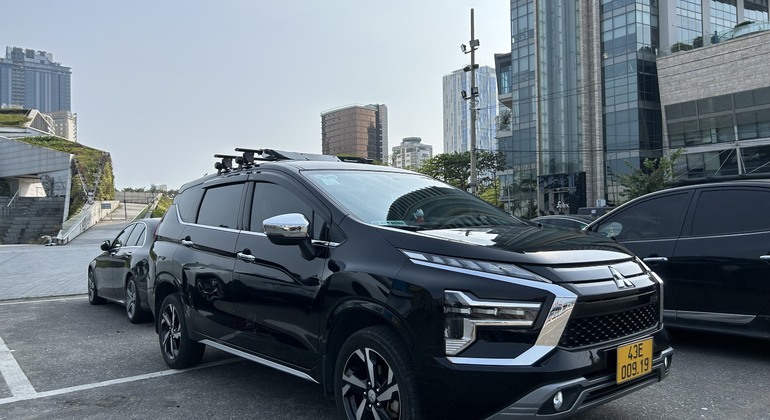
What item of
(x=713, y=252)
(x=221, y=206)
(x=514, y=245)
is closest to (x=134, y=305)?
(x=221, y=206)

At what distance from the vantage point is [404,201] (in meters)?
3.96

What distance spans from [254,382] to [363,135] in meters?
27.2

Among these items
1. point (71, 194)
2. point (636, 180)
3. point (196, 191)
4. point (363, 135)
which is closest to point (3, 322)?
point (196, 191)

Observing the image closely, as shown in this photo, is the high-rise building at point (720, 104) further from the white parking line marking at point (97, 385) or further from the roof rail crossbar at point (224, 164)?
the white parking line marking at point (97, 385)

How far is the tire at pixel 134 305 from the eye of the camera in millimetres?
7656

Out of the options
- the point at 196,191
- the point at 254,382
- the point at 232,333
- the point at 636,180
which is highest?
the point at 636,180

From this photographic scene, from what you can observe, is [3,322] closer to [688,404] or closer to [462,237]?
[462,237]

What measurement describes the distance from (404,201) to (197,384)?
2413 millimetres

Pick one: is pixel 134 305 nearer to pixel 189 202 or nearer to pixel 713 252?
pixel 189 202

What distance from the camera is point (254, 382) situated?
477 centimetres

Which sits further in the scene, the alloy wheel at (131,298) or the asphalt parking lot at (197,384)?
the alloy wheel at (131,298)

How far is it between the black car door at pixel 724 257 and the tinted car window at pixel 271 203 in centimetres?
378

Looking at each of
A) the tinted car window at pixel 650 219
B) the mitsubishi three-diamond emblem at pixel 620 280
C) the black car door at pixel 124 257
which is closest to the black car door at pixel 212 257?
the mitsubishi three-diamond emblem at pixel 620 280

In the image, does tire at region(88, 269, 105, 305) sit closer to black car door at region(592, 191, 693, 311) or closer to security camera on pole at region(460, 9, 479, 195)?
black car door at region(592, 191, 693, 311)
